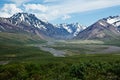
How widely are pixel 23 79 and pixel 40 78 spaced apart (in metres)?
9.25

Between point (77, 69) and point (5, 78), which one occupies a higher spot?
point (77, 69)

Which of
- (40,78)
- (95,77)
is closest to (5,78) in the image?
(40,78)

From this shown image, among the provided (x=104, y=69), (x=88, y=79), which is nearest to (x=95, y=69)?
(x=104, y=69)

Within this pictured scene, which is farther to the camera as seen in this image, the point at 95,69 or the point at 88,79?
the point at 95,69

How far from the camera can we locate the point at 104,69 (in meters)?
53.2

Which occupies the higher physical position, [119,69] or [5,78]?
[119,69]

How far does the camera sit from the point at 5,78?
71000mm

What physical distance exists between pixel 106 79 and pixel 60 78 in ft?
24.7

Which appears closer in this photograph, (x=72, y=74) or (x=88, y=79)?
(x=88, y=79)

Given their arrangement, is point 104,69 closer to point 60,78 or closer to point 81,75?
point 81,75

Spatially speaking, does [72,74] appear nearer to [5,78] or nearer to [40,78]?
[40,78]

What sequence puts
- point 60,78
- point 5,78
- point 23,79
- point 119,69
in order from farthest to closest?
point 5,78 → point 23,79 → point 119,69 → point 60,78

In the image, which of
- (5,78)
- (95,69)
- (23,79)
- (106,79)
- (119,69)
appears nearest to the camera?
(106,79)

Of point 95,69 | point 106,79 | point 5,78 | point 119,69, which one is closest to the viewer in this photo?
point 106,79
